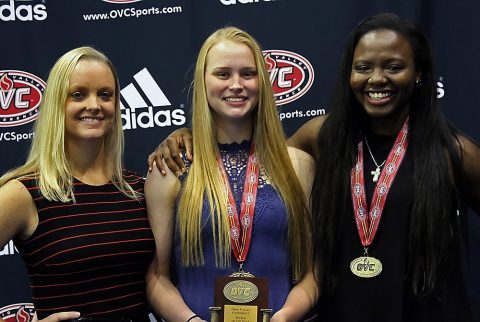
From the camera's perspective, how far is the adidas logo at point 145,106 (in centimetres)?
288

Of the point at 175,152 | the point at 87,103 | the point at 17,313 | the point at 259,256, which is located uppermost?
the point at 87,103

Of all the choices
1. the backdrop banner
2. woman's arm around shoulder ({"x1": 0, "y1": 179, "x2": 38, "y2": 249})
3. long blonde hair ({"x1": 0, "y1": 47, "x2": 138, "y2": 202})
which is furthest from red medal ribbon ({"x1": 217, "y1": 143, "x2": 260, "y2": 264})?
the backdrop banner

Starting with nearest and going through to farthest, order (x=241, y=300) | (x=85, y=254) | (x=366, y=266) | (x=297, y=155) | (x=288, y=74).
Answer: (x=241, y=300) < (x=85, y=254) < (x=366, y=266) < (x=297, y=155) < (x=288, y=74)

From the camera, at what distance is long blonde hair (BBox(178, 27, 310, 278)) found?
211cm

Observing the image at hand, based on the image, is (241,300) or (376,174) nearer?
(241,300)

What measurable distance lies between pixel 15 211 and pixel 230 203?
0.66 meters

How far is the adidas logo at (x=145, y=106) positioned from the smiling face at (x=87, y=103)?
0.72 m

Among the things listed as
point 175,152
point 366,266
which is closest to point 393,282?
point 366,266

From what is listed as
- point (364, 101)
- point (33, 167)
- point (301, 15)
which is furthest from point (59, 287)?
point (301, 15)

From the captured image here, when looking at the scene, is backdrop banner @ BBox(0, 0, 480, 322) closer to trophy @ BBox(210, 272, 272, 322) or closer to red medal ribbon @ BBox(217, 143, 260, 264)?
red medal ribbon @ BBox(217, 143, 260, 264)

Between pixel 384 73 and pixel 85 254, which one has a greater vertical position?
pixel 384 73

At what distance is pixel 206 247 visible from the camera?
2.13 m

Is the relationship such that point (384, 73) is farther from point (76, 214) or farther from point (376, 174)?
point (76, 214)

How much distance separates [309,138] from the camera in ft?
8.23
